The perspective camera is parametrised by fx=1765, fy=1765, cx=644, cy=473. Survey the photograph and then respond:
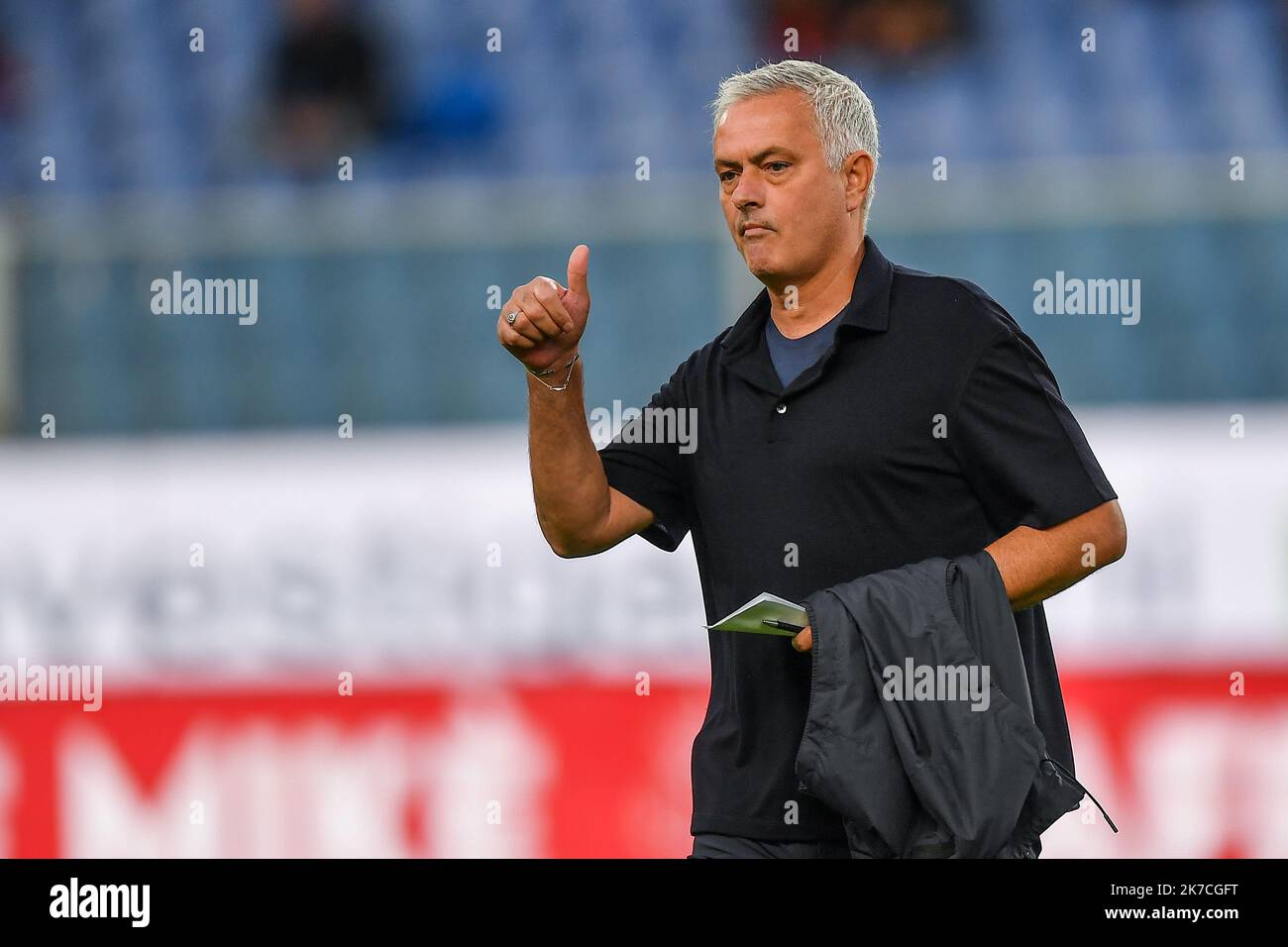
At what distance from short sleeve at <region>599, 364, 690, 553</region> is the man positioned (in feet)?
0.24

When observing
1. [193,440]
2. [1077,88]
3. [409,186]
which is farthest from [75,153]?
[1077,88]

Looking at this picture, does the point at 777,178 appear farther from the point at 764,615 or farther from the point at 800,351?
the point at 764,615

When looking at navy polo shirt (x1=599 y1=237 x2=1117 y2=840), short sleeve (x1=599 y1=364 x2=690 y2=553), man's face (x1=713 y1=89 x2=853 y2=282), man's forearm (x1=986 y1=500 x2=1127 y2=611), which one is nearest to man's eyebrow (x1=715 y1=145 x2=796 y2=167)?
man's face (x1=713 y1=89 x2=853 y2=282)

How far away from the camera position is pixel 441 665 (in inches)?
188

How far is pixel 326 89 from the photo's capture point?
7457 millimetres

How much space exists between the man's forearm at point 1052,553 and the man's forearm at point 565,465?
63 cm

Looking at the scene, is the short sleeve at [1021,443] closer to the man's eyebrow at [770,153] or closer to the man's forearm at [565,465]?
the man's eyebrow at [770,153]

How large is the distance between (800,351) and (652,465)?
0.32 m

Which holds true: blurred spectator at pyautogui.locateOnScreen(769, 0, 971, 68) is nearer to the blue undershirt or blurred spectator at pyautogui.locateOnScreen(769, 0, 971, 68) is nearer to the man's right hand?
the blue undershirt

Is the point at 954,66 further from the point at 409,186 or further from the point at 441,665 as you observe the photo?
the point at 441,665

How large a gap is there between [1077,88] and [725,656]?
5.46 metres

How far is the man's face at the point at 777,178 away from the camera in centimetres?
260

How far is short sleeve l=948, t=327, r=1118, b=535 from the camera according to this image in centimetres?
245

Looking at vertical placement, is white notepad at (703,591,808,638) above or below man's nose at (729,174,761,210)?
below
